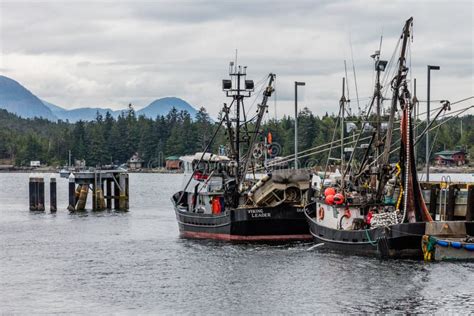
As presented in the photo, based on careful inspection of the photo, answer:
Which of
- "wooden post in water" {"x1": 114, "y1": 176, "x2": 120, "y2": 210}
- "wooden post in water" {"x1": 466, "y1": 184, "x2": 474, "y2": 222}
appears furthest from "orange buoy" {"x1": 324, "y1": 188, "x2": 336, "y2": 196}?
"wooden post in water" {"x1": 114, "y1": 176, "x2": 120, "y2": 210}

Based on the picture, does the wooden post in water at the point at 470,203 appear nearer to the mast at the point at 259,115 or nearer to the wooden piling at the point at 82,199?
the mast at the point at 259,115

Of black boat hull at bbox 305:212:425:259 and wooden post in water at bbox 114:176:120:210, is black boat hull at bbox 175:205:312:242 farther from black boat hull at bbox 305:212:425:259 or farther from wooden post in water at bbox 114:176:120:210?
wooden post in water at bbox 114:176:120:210

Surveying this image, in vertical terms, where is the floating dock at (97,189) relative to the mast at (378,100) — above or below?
below

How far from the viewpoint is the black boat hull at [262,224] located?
203ft

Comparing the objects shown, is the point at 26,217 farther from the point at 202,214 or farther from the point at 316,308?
the point at 316,308

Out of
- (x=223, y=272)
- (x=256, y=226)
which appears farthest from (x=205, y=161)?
(x=223, y=272)

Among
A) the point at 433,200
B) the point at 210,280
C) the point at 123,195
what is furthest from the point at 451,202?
the point at 123,195

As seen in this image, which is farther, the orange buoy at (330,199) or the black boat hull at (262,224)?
the black boat hull at (262,224)

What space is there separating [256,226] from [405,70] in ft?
48.2

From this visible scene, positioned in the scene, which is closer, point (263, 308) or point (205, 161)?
point (263, 308)

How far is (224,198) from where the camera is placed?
2559 inches

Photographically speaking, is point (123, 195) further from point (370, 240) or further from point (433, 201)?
point (370, 240)

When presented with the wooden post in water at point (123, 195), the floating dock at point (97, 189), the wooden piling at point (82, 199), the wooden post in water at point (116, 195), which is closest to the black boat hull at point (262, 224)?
the wooden piling at point (82, 199)

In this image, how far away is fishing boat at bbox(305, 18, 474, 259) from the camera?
51375 mm
